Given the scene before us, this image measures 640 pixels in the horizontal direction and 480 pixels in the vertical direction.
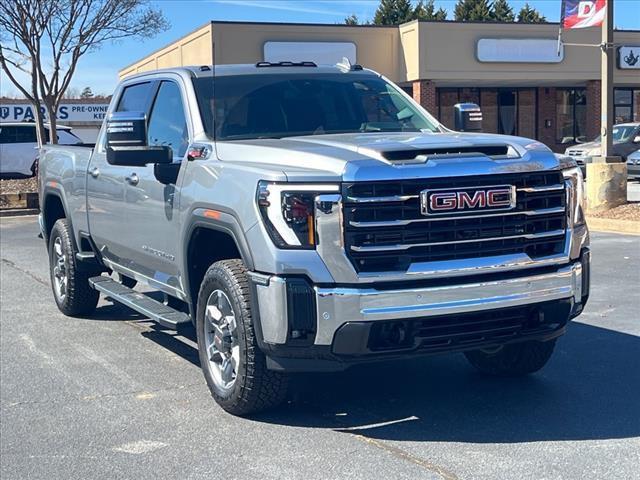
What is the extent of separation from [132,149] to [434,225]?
7.03ft

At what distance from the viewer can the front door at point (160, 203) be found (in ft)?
19.0

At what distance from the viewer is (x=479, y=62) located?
3122 cm

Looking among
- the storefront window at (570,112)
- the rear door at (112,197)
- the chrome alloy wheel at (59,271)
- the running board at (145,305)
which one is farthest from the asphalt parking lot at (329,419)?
the storefront window at (570,112)

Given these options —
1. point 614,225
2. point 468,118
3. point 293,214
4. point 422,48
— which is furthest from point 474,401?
Result: point 422,48

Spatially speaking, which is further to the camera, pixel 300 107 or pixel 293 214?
pixel 300 107

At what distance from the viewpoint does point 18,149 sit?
24938mm

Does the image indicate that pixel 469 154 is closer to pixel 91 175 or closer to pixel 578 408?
pixel 578 408

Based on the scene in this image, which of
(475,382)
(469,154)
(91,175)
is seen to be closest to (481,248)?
(469,154)

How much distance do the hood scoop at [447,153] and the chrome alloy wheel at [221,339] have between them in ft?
4.07

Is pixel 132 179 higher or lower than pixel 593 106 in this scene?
lower

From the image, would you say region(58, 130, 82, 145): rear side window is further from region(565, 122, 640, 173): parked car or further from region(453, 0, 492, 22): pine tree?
region(453, 0, 492, 22): pine tree

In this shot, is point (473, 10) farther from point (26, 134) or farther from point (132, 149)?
point (132, 149)

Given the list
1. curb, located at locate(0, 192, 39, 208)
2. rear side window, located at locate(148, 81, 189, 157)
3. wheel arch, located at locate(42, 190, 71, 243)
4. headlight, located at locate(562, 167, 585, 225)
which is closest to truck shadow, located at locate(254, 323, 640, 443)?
headlight, located at locate(562, 167, 585, 225)

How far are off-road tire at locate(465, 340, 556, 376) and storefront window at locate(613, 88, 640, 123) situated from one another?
33.2 metres
